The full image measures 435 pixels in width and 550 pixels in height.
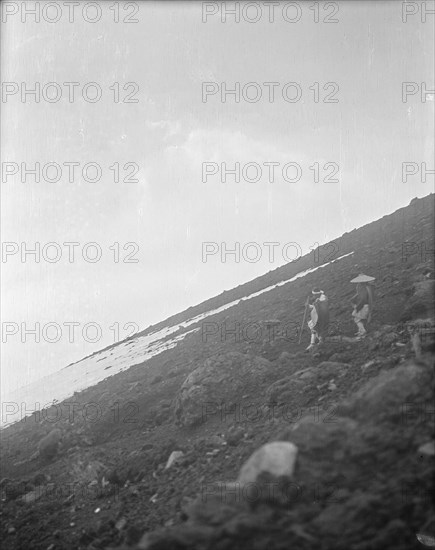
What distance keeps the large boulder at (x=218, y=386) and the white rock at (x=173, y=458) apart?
5.39ft

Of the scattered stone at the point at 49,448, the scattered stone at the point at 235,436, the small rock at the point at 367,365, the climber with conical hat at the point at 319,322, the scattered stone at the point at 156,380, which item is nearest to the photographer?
the scattered stone at the point at 235,436

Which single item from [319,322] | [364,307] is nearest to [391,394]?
[364,307]

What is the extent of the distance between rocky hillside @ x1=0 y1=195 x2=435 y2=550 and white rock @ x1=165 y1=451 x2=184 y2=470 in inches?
1.7

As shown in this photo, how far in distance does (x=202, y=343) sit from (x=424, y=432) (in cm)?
1653

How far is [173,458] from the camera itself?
7.73 meters

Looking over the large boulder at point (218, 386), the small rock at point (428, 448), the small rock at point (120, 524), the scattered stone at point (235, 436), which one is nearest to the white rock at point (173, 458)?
the scattered stone at point (235, 436)

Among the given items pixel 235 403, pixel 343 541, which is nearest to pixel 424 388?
pixel 343 541

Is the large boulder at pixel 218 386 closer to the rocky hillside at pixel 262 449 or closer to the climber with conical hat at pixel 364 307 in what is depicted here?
the rocky hillside at pixel 262 449

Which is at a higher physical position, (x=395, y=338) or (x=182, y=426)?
(x=395, y=338)

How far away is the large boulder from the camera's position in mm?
9852

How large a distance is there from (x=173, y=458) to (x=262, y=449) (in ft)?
13.6

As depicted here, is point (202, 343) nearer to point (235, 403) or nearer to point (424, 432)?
point (235, 403)

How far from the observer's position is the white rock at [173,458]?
7.56 metres

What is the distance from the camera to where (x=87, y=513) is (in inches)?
280
